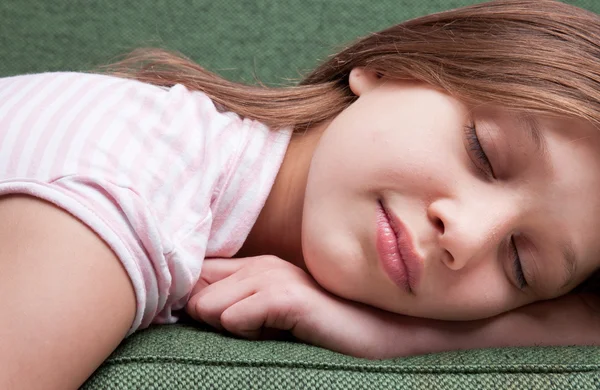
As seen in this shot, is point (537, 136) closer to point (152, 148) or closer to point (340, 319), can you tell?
point (340, 319)

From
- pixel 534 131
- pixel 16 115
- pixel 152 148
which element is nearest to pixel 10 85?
pixel 16 115

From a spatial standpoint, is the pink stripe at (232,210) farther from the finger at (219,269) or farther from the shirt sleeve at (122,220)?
the shirt sleeve at (122,220)

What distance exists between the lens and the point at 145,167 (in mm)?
691

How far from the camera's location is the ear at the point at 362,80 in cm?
84

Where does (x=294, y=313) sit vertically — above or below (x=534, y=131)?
below

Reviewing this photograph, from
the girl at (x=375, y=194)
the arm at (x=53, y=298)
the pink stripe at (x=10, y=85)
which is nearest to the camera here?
the arm at (x=53, y=298)

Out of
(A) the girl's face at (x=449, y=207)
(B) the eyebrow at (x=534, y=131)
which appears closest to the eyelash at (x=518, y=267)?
(A) the girl's face at (x=449, y=207)

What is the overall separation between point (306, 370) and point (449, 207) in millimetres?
221

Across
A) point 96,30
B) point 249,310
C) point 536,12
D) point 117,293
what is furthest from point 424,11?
point 117,293

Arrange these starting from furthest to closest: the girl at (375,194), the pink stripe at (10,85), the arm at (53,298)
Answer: the pink stripe at (10,85)
the girl at (375,194)
the arm at (53,298)

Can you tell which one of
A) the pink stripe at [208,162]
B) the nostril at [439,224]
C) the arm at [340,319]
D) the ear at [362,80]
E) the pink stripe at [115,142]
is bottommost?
the arm at [340,319]

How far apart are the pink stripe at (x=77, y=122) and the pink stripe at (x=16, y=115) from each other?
43mm

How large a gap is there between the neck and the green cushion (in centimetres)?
26

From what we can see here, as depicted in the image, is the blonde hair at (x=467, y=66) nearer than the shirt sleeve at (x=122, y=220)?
No
